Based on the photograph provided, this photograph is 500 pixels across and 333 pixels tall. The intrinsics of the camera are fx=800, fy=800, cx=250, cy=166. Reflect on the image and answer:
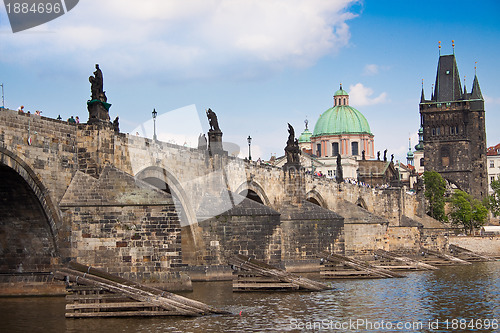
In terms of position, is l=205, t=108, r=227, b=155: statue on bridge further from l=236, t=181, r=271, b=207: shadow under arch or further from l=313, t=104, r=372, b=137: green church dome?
l=313, t=104, r=372, b=137: green church dome

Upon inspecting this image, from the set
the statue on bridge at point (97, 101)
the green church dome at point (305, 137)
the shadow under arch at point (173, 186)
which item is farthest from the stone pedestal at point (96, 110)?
the green church dome at point (305, 137)

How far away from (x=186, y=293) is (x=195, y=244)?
915 cm

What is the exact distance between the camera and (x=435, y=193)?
4063 inches

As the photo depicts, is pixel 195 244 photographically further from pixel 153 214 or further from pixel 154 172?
pixel 153 214

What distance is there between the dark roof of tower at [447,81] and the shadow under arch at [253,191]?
7527cm

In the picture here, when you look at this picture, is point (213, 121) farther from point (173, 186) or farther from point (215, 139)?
point (173, 186)

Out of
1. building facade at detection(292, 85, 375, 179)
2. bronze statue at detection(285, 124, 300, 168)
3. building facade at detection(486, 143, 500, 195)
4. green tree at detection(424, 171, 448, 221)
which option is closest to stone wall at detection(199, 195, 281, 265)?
bronze statue at detection(285, 124, 300, 168)

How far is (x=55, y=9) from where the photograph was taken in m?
24.7

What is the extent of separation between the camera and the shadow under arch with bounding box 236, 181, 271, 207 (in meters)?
48.4

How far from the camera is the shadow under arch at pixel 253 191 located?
48.4 meters

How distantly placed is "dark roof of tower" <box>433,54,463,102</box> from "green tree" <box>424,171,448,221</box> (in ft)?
67.3

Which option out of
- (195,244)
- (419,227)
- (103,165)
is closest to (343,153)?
(419,227)

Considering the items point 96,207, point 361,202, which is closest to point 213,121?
point 96,207

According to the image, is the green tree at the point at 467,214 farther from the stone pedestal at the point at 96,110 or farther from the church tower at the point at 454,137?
the stone pedestal at the point at 96,110
